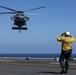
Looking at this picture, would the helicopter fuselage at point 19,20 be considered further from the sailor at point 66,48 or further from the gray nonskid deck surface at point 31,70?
the sailor at point 66,48

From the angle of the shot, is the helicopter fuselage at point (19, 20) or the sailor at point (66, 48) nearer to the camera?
the sailor at point (66, 48)

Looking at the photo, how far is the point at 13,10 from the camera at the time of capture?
215 feet

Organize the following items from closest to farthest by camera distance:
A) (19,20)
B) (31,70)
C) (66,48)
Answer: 1. (66,48)
2. (31,70)
3. (19,20)

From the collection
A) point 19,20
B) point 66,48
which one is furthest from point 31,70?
point 19,20

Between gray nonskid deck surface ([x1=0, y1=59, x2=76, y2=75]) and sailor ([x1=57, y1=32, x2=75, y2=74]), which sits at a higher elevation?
sailor ([x1=57, y1=32, x2=75, y2=74])

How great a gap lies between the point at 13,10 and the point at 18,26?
653cm

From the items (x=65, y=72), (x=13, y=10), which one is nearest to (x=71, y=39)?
(x=65, y=72)

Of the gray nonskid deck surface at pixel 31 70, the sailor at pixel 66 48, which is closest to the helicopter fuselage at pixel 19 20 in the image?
the gray nonskid deck surface at pixel 31 70

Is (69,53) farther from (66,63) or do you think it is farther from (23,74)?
(23,74)

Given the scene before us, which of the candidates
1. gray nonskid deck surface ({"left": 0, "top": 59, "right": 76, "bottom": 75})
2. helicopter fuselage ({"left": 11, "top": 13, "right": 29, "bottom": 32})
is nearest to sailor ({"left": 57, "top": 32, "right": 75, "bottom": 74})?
gray nonskid deck surface ({"left": 0, "top": 59, "right": 76, "bottom": 75})

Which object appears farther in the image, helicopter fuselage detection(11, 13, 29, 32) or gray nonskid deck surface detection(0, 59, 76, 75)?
helicopter fuselage detection(11, 13, 29, 32)

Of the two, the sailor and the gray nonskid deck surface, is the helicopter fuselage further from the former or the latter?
the sailor

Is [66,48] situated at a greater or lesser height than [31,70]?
greater

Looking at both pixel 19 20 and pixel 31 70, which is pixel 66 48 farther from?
pixel 19 20
